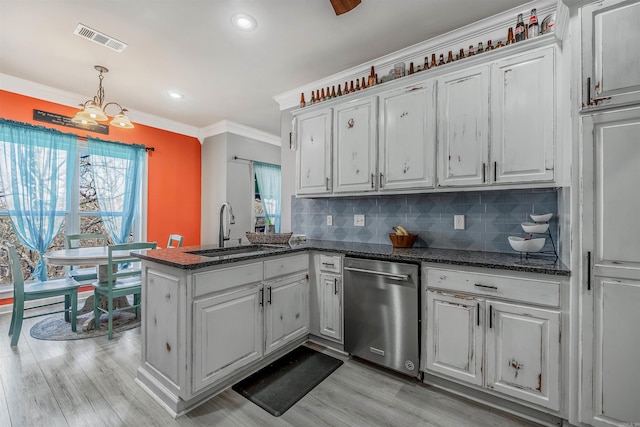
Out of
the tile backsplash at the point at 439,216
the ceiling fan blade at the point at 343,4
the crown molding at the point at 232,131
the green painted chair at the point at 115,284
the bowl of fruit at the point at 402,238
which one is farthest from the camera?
the crown molding at the point at 232,131

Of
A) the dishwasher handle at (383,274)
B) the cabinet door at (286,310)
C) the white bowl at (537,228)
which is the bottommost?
the cabinet door at (286,310)

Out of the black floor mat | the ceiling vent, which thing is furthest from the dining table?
the ceiling vent

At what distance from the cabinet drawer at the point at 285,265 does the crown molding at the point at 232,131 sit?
10.9 ft

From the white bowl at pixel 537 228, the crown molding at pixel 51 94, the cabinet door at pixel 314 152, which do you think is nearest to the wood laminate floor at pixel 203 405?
the white bowl at pixel 537 228

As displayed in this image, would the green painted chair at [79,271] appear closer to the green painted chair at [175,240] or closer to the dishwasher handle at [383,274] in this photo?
the green painted chair at [175,240]

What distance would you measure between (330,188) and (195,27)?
1.82m

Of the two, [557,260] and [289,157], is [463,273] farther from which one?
[289,157]

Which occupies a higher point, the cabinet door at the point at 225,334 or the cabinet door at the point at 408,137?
the cabinet door at the point at 408,137

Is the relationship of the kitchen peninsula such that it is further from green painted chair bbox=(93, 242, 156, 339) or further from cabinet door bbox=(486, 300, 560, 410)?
green painted chair bbox=(93, 242, 156, 339)

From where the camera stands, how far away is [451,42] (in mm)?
2521

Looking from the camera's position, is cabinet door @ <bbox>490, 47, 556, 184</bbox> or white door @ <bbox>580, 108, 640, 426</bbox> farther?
cabinet door @ <bbox>490, 47, 556, 184</bbox>

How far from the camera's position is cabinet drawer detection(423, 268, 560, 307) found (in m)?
1.62

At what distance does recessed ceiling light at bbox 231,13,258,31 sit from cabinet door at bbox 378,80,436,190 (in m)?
1.24

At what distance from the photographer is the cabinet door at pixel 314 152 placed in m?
2.94
